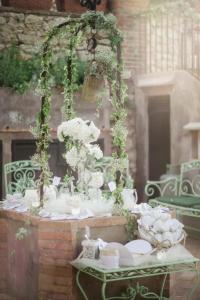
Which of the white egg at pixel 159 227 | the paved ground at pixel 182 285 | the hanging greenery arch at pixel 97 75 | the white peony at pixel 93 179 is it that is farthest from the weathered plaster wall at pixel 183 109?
the white egg at pixel 159 227

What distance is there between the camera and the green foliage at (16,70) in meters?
9.54

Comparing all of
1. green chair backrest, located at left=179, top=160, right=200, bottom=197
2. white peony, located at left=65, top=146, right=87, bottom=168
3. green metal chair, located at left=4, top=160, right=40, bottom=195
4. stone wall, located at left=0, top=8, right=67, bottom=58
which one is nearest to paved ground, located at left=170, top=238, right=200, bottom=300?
white peony, located at left=65, top=146, right=87, bottom=168

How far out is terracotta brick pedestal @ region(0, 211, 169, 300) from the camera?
5207 mm

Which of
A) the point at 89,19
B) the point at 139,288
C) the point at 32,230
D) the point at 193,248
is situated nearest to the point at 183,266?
the point at 139,288

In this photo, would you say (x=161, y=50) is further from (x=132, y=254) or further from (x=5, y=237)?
(x=132, y=254)

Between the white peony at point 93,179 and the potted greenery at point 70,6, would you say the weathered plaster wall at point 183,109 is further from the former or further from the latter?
the white peony at point 93,179

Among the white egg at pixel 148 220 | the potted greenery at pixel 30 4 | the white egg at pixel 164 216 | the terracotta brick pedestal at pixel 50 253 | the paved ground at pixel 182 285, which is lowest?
the paved ground at pixel 182 285

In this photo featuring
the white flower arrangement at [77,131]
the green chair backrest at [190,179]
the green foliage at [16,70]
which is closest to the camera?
the white flower arrangement at [77,131]

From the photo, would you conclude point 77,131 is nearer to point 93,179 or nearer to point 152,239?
point 93,179

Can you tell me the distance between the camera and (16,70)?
9672mm

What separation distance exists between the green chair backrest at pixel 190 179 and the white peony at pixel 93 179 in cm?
320

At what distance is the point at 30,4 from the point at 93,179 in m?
5.40

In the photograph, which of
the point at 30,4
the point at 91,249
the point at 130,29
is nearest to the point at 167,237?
the point at 91,249

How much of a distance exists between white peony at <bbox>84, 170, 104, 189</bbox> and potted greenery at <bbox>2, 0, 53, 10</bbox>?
17.1 feet
